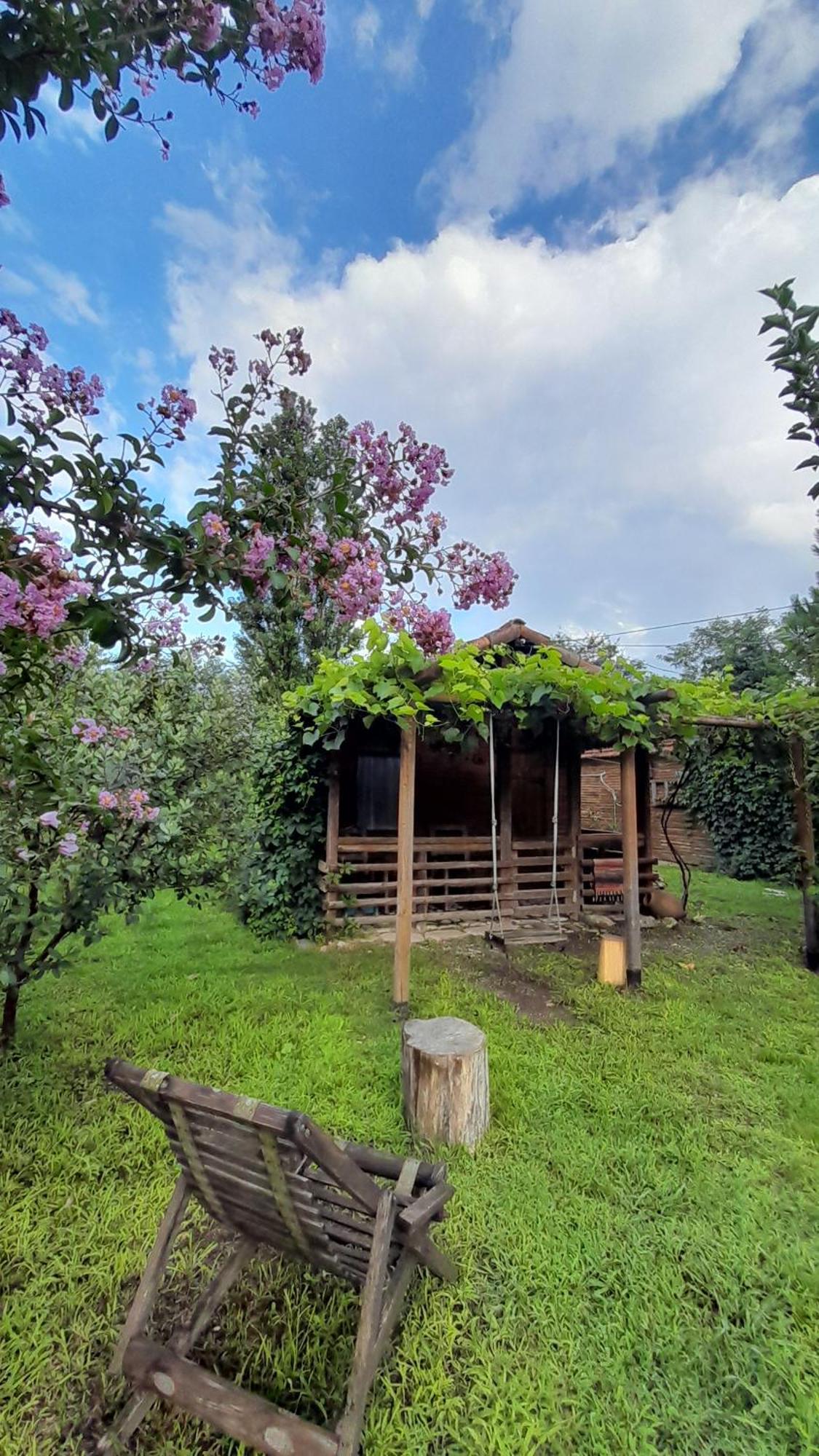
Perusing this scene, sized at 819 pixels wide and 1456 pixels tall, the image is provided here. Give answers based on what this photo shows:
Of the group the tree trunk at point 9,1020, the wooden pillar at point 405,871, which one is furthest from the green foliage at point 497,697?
the tree trunk at point 9,1020

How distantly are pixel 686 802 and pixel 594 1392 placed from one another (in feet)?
32.1

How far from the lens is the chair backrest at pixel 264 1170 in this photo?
130cm

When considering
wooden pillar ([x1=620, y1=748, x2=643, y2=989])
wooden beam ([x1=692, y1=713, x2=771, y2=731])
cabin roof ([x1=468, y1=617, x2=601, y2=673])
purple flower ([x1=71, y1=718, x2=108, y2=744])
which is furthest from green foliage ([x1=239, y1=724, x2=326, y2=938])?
wooden beam ([x1=692, y1=713, x2=771, y2=731])

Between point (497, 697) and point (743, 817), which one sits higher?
point (497, 697)

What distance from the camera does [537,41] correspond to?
303 centimetres

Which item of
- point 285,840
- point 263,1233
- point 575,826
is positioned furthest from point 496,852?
point 263,1233

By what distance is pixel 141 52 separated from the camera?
1.34 metres

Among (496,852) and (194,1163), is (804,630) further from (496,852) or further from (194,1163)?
(194,1163)

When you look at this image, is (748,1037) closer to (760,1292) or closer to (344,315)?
(760,1292)

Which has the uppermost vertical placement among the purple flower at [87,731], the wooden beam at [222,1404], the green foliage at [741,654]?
the green foliage at [741,654]

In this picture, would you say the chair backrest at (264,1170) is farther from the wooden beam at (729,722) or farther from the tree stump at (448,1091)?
the wooden beam at (729,722)

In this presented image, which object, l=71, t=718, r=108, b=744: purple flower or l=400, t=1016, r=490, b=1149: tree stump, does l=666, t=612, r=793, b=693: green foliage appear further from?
l=71, t=718, r=108, b=744: purple flower

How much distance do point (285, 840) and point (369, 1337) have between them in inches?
197

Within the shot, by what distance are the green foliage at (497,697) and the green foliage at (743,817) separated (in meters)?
3.22
